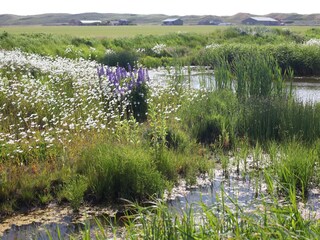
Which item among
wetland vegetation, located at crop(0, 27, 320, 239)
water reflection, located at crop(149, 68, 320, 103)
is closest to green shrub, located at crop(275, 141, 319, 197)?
wetland vegetation, located at crop(0, 27, 320, 239)

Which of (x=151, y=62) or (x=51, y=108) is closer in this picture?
(x=51, y=108)

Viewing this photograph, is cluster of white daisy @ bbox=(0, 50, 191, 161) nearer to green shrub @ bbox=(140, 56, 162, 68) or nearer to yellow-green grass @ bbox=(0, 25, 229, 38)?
green shrub @ bbox=(140, 56, 162, 68)

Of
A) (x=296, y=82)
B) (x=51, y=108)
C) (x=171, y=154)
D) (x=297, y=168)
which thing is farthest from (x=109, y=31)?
(x=297, y=168)

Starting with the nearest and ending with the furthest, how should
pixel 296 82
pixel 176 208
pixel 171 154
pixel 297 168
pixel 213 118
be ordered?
pixel 176 208
pixel 297 168
pixel 171 154
pixel 213 118
pixel 296 82

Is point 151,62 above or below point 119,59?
below

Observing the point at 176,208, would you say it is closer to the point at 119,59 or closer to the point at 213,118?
the point at 213,118

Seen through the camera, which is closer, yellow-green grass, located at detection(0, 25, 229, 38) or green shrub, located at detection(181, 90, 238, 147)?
green shrub, located at detection(181, 90, 238, 147)

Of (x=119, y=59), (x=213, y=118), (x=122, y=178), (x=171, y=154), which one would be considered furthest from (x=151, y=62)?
(x=122, y=178)

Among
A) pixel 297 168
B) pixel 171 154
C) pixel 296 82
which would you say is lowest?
pixel 296 82

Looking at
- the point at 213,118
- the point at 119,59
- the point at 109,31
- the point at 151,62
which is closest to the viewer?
the point at 213,118

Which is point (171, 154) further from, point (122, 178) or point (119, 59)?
point (119, 59)

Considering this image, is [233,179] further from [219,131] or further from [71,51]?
[71,51]

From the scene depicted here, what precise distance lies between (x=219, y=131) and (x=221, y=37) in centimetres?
3569

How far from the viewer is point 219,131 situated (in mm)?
10438
